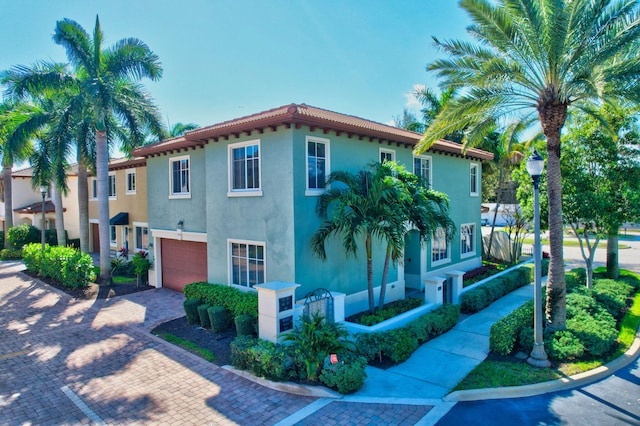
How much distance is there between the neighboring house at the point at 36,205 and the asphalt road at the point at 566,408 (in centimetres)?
3164

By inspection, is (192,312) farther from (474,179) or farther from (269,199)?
(474,179)

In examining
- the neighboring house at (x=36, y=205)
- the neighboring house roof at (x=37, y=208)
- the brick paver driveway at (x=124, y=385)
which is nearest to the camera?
the brick paver driveway at (x=124, y=385)

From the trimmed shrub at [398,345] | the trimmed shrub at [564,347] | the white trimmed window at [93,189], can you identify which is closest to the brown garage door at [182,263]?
the trimmed shrub at [398,345]

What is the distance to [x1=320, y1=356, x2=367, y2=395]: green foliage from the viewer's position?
775 centimetres

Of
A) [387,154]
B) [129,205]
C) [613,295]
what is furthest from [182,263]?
[613,295]

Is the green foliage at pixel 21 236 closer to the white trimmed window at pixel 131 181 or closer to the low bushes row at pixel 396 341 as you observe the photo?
the white trimmed window at pixel 131 181

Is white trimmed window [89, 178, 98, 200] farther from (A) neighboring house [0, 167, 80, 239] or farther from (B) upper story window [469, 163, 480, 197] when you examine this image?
(B) upper story window [469, 163, 480, 197]

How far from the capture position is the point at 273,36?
1459 cm

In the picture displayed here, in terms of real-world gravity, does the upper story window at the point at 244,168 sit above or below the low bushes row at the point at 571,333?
above

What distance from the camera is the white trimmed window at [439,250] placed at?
1738cm

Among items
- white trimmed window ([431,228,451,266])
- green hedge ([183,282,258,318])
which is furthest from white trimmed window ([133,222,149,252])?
white trimmed window ([431,228,451,266])

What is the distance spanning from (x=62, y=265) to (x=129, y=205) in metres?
5.39

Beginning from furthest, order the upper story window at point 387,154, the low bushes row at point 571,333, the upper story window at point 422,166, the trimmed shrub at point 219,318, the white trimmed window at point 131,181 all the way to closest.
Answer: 1. the white trimmed window at point 131,181
2. the upper story window at point 422,166
3. the upper story window at point 387,154
4. the trimmed shrub at point 219,318
5. the low bushes row at point 571,333

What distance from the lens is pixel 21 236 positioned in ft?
94.1
